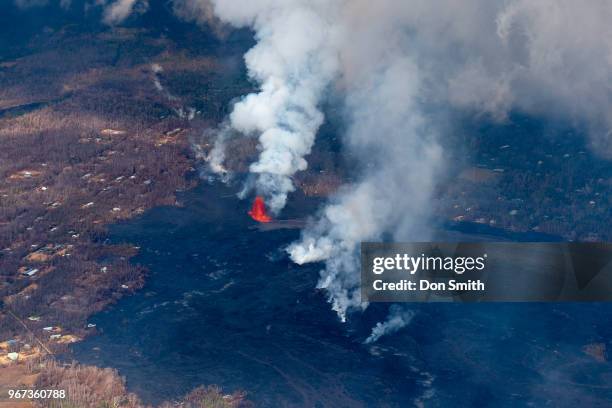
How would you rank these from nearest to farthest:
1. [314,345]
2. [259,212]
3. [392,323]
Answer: [314,345]
[392,323]
[259,212]

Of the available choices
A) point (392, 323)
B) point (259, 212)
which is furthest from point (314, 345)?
point (259, 212)

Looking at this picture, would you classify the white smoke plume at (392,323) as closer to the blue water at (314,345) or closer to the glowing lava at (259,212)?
the blue water at (314,345)

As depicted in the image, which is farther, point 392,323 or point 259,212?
point 259,212

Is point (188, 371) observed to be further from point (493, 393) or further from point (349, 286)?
point (493, 393)

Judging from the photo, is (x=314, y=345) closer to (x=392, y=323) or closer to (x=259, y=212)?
(x=392, y=323)

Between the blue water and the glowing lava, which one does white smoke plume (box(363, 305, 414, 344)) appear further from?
the glowing lava

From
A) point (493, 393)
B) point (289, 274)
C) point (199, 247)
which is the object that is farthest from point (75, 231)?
point (493, 393)

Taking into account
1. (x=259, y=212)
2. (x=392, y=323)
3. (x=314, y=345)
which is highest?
(x=259, y=212)

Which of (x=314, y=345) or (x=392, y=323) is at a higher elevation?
(x=392, y=323)
